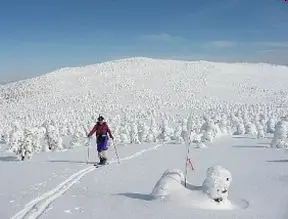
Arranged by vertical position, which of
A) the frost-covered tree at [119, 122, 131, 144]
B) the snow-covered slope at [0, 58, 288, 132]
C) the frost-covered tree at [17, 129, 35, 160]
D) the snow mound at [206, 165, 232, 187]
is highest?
the snow-covered slope at [0, 58, 288, 132]

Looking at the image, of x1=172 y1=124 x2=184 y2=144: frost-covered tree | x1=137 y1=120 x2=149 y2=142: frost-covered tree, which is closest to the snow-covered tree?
x1=172 y1=124 x2=184 y2=144: frost-covered tree

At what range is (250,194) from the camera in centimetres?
1280

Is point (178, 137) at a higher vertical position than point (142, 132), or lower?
higher

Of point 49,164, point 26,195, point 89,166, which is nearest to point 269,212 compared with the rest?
point 26,195

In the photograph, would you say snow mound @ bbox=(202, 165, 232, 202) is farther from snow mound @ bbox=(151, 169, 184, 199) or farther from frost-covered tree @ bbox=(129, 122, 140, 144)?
frost-covered tree @ bbox=(129, 122, 140, 144)

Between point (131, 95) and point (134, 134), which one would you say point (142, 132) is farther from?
point (131, 95)

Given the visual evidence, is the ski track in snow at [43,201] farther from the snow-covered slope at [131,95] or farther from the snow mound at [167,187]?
the snow-covered slope at [131,95]

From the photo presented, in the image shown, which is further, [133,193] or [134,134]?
[134,134]

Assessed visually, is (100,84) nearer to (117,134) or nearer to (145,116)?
(145,116)

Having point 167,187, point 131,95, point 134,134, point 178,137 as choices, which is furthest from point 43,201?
point 131,95

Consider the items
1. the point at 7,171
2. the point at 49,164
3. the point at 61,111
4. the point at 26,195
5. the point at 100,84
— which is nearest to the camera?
the point at 26,195

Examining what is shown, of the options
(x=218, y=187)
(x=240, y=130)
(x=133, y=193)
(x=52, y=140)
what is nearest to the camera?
(x=218, y=187)

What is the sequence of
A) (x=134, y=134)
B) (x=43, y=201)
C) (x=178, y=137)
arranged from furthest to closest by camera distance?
(x=134, y=134), (x=178, y=137), (x=43, y=201)

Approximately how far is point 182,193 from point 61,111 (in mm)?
142063
